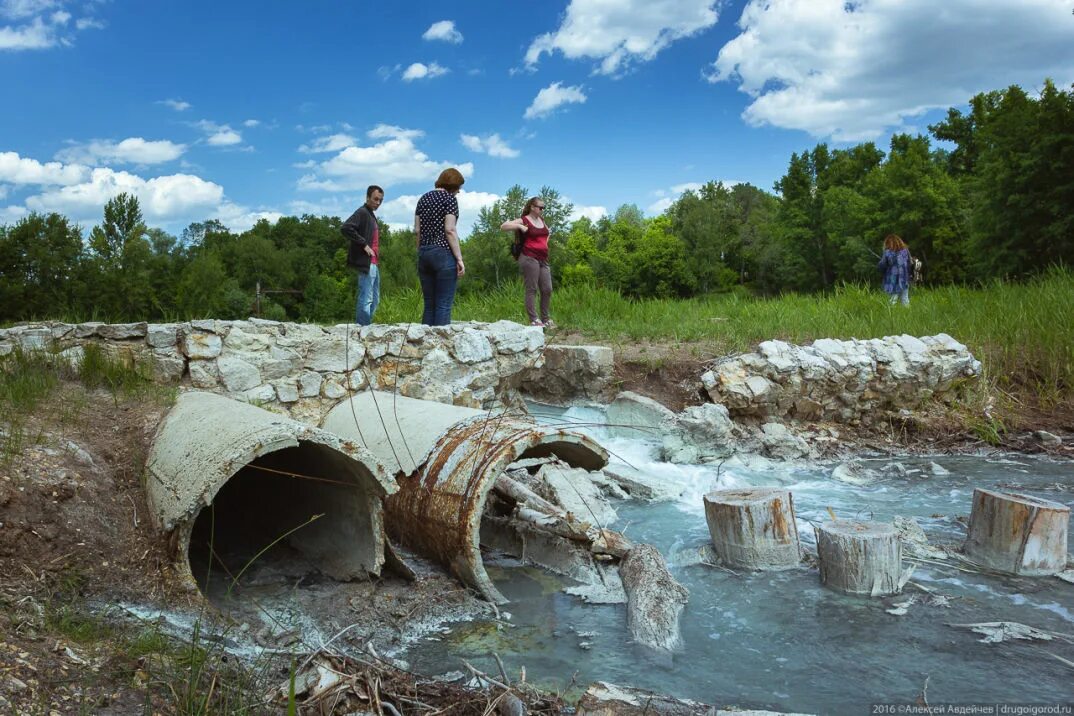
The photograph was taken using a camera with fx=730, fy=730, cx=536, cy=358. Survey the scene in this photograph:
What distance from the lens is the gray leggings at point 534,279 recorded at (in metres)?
8.82

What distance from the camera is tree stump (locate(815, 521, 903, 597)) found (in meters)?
4.03

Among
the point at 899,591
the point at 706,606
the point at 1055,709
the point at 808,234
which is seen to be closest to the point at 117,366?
the point at 706,606

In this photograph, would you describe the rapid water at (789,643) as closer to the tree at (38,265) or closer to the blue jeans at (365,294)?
the blue jeans at (365,294)

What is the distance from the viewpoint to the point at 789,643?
3.60 meters

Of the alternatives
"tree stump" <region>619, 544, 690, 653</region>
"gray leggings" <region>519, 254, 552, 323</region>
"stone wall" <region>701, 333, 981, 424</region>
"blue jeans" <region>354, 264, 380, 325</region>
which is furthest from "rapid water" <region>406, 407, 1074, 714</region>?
"gray leggings" <region>519, 254, 552, 323</region>

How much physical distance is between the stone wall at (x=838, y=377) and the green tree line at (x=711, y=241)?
511 centimetres

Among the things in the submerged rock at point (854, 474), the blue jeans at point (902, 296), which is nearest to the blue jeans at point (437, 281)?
the submerged rock at point (854, 474)

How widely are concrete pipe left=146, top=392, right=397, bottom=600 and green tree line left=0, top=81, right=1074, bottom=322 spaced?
259 cm

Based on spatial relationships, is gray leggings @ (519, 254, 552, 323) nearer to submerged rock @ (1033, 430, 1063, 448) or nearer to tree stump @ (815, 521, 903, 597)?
tree stump @ (815, 521, 903, 597)

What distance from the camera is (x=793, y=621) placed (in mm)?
3830

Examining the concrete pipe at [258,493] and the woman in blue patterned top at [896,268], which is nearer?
the concrete pipe at [258,493]

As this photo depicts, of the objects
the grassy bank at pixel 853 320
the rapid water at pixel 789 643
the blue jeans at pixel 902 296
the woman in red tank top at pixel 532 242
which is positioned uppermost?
the woman in red tank top at pixel 532 242

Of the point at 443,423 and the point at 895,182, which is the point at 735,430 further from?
the point at 895,182

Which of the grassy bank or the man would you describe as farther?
the grassy bank
